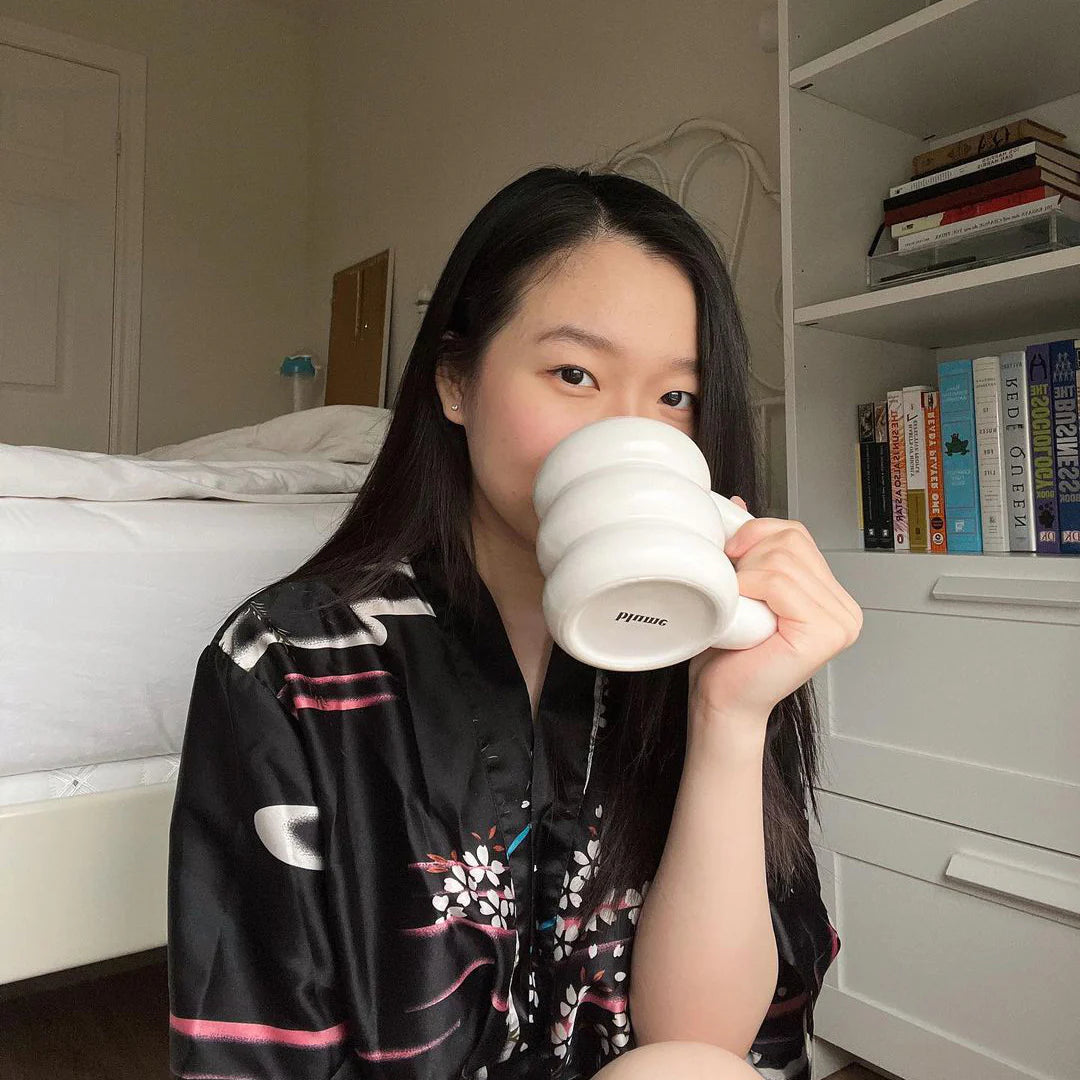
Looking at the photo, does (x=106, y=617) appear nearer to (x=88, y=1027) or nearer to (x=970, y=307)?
(x=88, y=1027)

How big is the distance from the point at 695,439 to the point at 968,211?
790 mm

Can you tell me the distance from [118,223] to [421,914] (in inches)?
119

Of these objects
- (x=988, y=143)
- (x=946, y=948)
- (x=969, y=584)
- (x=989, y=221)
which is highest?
(x=988, y=143)

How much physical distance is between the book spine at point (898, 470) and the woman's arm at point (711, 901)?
31.3 inches

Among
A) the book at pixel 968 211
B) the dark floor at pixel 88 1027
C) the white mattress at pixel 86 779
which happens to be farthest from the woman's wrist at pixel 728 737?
the dark floor at pixel 88 1027

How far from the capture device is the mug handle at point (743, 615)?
22.5 inches

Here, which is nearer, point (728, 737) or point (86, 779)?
point (728, 737)

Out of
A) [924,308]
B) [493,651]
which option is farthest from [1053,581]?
[493,651]

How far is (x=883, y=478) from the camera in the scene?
1.40 metres

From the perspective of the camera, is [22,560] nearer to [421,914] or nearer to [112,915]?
[112,915]

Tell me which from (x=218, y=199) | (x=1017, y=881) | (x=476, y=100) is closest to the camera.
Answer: (x=1017, y=881)

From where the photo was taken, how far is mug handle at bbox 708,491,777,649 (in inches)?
22.5

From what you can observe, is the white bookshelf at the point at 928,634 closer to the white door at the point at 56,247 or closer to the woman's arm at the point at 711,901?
the woman's arm at the point at 711,901

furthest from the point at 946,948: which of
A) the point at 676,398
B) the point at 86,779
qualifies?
the point at 86,779
